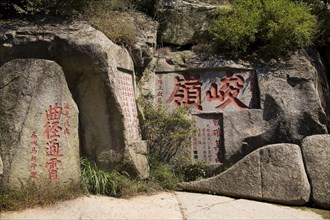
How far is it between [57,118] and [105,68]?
1083 mm

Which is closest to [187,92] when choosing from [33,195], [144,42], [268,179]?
[144,42]

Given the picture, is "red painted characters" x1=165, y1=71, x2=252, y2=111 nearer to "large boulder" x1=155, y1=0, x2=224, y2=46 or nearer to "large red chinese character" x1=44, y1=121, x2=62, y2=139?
"large boulder" x1=155, y1=0, x2=224, y2=46

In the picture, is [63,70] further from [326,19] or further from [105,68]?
[326,19]

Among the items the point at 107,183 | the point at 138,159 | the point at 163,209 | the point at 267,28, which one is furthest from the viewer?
the point at 267,28

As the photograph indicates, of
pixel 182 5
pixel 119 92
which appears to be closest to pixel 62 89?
pixel 119 92

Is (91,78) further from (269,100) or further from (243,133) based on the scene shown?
(269,100)

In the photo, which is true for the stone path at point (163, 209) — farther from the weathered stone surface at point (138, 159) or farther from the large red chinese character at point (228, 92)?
the large red chinese character at point (228, 92)

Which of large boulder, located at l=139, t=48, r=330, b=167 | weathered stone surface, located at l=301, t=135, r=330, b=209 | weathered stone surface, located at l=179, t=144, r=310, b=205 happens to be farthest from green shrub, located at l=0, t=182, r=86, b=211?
weathered stone surface, located at l=301, t=135, r=330, b=209

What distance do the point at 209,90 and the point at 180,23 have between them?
1978 mm

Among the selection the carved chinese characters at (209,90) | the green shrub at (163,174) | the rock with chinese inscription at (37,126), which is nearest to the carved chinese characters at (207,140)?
the carved chinese characters at (209,90)

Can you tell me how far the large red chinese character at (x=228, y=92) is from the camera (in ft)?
23.4

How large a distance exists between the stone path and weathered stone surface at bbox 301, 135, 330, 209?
29 centimetres

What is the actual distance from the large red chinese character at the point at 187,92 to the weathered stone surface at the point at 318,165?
2.15 metres

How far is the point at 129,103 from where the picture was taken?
6355 mm
